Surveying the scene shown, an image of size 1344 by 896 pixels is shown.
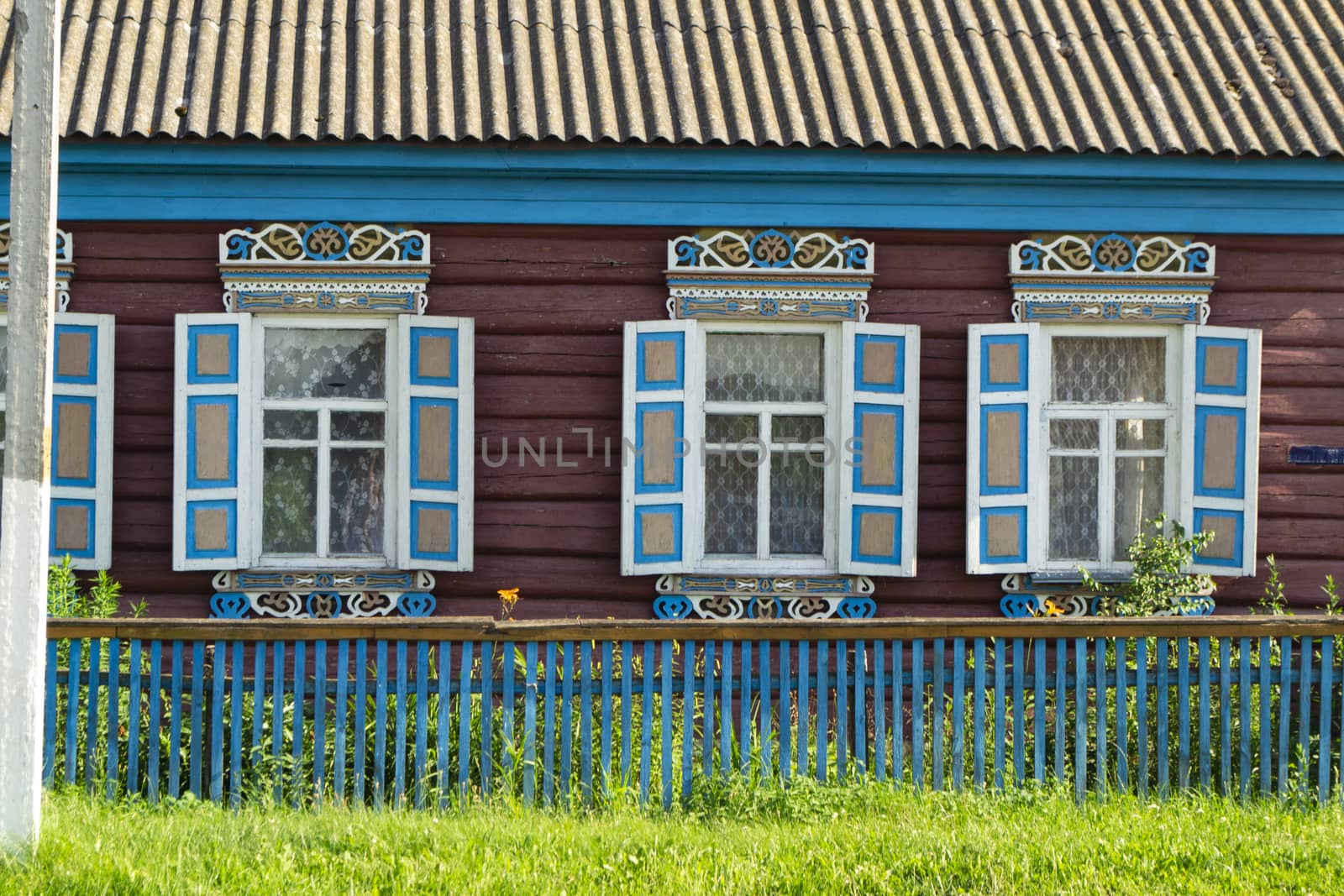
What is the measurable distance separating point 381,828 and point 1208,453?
4.58 m

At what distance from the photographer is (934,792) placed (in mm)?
4984

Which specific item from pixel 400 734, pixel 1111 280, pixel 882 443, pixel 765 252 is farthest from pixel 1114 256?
pixel 400 734

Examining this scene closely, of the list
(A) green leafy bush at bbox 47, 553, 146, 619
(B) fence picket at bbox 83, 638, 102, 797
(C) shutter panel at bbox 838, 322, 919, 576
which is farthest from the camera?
(C) shutter panel at bbox 838, 322, 919, 576

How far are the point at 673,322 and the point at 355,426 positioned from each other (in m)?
1.77

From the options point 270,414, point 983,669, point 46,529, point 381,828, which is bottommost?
point 381,828

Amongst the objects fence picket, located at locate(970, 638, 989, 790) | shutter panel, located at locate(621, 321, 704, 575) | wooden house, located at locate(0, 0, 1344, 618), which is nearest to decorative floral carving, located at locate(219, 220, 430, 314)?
wooden house, located at locate(0, 0, 1344, 618)

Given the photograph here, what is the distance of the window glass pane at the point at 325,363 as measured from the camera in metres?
6.49

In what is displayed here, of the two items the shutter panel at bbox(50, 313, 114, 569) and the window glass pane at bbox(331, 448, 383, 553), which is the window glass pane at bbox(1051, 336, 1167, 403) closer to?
the window glass pane at bbox(331, 448, 383, 553)

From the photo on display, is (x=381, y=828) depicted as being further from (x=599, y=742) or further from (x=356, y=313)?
(x=356, y=313)

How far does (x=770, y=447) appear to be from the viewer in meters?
6.61

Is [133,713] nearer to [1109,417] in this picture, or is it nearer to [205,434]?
[205,434]

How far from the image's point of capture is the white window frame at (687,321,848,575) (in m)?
6.47

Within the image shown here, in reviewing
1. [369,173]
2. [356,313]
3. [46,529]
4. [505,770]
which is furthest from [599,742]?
[369,173]

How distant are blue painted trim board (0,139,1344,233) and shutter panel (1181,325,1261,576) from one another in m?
0.64
